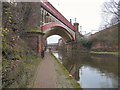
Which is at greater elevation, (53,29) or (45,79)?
(53,29)

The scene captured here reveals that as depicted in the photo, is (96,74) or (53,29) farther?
(53,29)

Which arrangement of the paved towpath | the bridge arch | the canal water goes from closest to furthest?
the paved towpath
the canal water
the bridge arch

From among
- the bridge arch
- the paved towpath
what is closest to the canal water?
the paved towpath

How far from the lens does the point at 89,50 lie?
52.8m

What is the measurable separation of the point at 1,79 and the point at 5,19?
11.8ft

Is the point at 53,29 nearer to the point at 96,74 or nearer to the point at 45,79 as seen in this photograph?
the point at 96,74

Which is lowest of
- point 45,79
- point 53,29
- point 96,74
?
point 96,74

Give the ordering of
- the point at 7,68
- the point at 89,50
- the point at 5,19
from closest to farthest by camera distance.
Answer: the point at 7,68, the point at 5,19, the point at 89,50

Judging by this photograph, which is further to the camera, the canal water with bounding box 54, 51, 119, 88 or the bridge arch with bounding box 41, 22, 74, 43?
the bridge arch with bounding box 41, 22, 74, 43

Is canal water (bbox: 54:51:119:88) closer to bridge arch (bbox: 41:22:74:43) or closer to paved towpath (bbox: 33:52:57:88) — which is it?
paved towpath (bbox: 33:52:57:88)

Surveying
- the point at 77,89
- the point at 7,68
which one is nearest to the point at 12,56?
the point at 7,68

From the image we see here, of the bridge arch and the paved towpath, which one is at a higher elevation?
the bridge arch

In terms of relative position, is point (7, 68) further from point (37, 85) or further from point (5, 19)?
point (5, 19)

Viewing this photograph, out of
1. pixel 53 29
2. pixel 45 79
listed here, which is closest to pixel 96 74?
pixel 45 79
